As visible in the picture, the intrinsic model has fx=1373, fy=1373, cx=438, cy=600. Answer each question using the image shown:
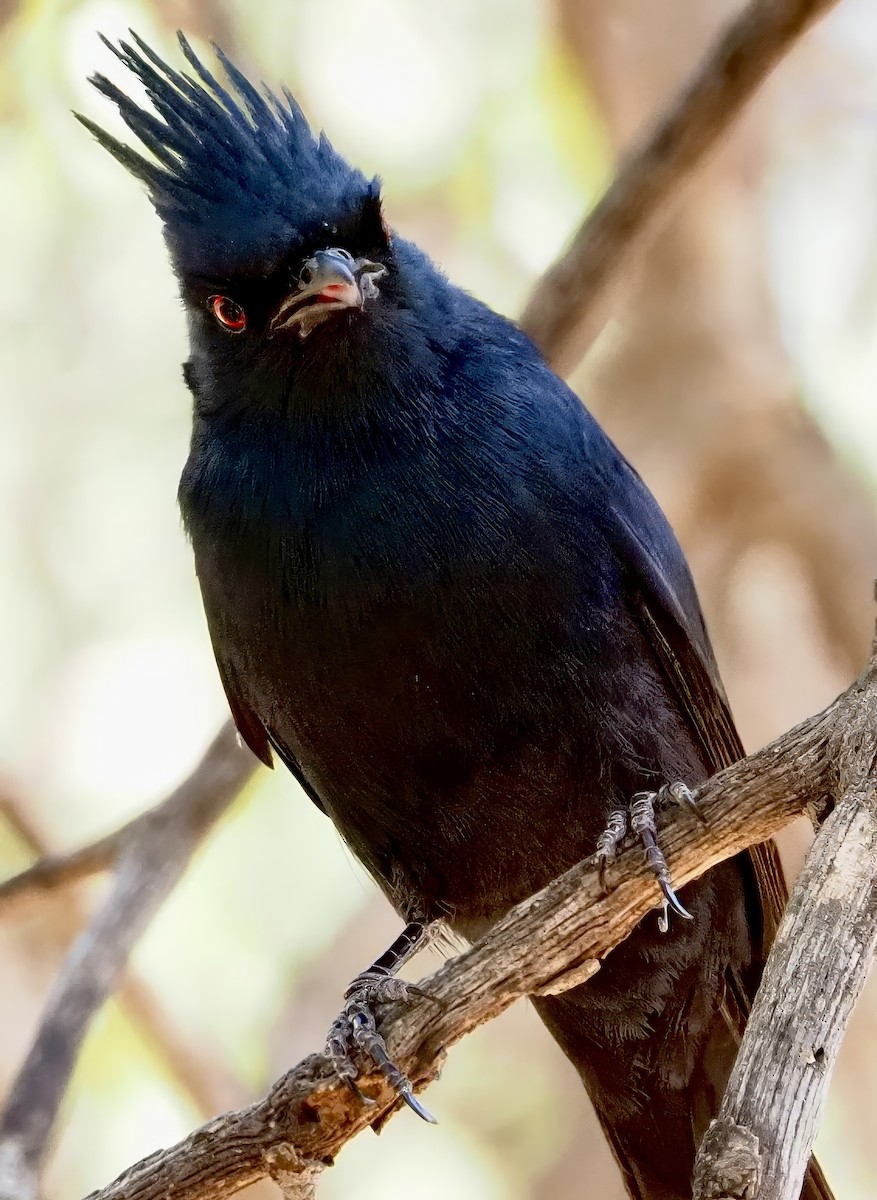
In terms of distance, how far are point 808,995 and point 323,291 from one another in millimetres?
1823

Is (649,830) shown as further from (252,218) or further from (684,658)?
(252,218)

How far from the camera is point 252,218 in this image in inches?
129

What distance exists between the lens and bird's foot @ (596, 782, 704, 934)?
8.85 feet

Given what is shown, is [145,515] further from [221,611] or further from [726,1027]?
[726,1027]

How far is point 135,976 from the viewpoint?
5664mm

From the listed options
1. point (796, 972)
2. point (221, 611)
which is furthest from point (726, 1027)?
point (221, 611)

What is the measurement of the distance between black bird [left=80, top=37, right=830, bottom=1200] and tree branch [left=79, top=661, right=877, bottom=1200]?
10 centimetres

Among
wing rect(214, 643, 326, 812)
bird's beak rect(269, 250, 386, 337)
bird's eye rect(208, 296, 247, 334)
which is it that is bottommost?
wing rect(214, 643, 326, 812)

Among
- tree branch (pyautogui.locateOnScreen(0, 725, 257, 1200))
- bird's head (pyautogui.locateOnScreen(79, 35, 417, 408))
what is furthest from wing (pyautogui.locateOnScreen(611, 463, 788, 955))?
tree branch (pyautogui.locateOnScreen(0, 725, 257, 1200))

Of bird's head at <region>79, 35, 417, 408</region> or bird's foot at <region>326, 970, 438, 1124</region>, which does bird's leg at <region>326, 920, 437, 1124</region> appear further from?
bird's head at <region>79, 35, 417, 408</region>

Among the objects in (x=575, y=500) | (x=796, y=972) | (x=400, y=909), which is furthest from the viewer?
(x=400, y=909)

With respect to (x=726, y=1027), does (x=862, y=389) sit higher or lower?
higher

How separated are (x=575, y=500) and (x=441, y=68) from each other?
3182 mm

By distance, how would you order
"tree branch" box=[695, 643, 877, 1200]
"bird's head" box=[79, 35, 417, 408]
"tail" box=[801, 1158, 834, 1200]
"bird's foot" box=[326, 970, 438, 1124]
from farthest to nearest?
"tail" box=[801, 1158, 834, 1200]
"bird's head" box=[79, 35, 417, 408]
"bird's foot" box=[326, 970, 438, 1124]
"tree branch" box=[695, 643, 877, 1200]
